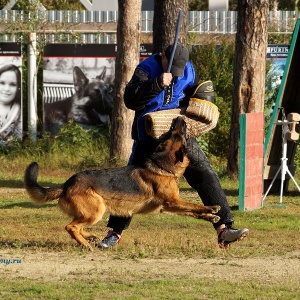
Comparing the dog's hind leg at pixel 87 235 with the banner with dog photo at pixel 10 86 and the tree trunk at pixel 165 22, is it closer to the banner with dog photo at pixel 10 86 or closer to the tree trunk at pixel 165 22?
the tree trunk at pixel 165 22

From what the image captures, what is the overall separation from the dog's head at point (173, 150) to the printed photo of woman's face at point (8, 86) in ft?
31.9

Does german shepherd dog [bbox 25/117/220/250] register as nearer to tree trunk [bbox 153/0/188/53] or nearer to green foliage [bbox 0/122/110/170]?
tree trunk [bbox 153/0/188/53]

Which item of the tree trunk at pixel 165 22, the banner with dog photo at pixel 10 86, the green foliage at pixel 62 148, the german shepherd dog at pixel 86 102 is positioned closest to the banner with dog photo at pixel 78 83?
the german shepherd dog at pixel 86 102

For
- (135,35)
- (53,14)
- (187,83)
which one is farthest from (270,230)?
(53,14)

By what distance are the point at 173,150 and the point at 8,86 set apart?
983 centimetres

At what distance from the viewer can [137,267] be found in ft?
23.6

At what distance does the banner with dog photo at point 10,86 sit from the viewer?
1720 centimetres

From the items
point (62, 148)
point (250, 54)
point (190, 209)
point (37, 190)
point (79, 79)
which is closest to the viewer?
point (190, 209)

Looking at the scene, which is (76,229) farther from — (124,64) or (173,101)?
(124,64)

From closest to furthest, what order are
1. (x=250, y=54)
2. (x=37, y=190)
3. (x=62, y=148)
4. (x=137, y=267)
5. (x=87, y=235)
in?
(x=137, y=267) < (x=37, y=190) < (x=87, y=235) < (x=250, y=54) < (x=62, y=148)

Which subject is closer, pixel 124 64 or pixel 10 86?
pixel 124 64

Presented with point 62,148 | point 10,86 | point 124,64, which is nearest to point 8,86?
point 10,86

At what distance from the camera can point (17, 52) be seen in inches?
678

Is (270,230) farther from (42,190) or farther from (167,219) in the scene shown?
(42,190)
